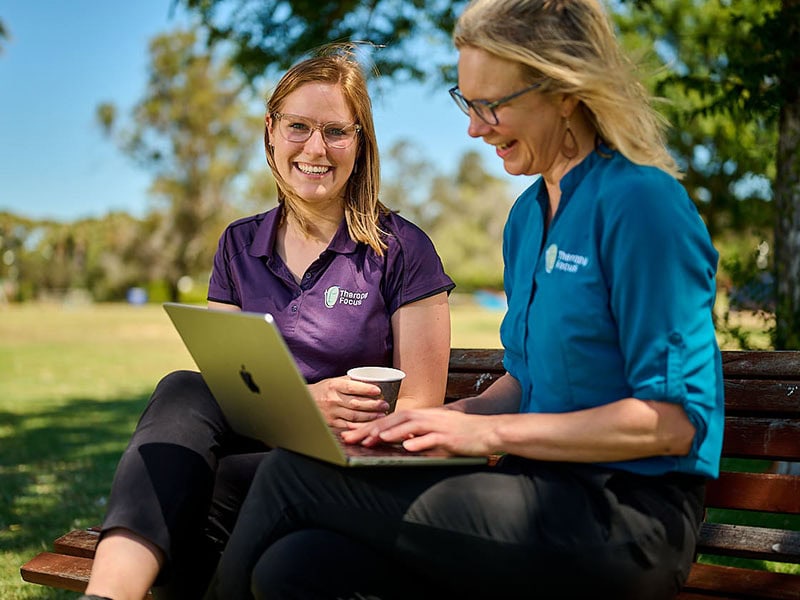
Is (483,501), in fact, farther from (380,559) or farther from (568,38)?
(568,38)

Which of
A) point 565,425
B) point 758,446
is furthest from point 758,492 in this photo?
point 565,425

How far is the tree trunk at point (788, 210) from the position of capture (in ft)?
15.8

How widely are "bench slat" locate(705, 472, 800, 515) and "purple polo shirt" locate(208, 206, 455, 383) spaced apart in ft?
3.20

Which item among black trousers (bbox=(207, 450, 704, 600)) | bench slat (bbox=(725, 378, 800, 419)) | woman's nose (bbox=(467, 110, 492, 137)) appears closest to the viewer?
black trousers (bbox=(207, 450, 704, 600))

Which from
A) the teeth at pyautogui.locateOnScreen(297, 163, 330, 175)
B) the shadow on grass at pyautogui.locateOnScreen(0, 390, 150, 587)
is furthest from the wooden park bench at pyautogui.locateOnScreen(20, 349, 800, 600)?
the shadow on grass at pyautogui.locateOnScreen(0, 390, 150, 587)

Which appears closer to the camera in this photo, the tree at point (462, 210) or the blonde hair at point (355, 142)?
the blonde hair at point (355, 142)

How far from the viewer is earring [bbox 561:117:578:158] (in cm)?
213

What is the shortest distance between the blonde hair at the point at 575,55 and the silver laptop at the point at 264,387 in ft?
2.42

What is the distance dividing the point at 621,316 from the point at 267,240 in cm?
143

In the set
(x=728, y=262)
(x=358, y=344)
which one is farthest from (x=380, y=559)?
(x=728, y=262)

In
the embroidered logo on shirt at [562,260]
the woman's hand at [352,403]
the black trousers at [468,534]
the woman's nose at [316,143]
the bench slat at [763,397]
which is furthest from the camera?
the woman's nose at [316,143]

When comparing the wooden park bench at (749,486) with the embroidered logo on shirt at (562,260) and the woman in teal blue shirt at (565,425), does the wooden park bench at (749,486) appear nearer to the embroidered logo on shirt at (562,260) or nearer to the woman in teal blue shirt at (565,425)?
the woman in teal blue shirt at (565,425)

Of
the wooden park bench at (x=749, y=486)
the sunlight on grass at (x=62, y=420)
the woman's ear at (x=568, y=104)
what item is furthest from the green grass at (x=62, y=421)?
the woman's ear at (x=568, y=104)

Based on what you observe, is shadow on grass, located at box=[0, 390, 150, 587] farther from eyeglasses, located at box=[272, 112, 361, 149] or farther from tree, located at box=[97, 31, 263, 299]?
tree, located at box=[97, 31, 263, 299]
